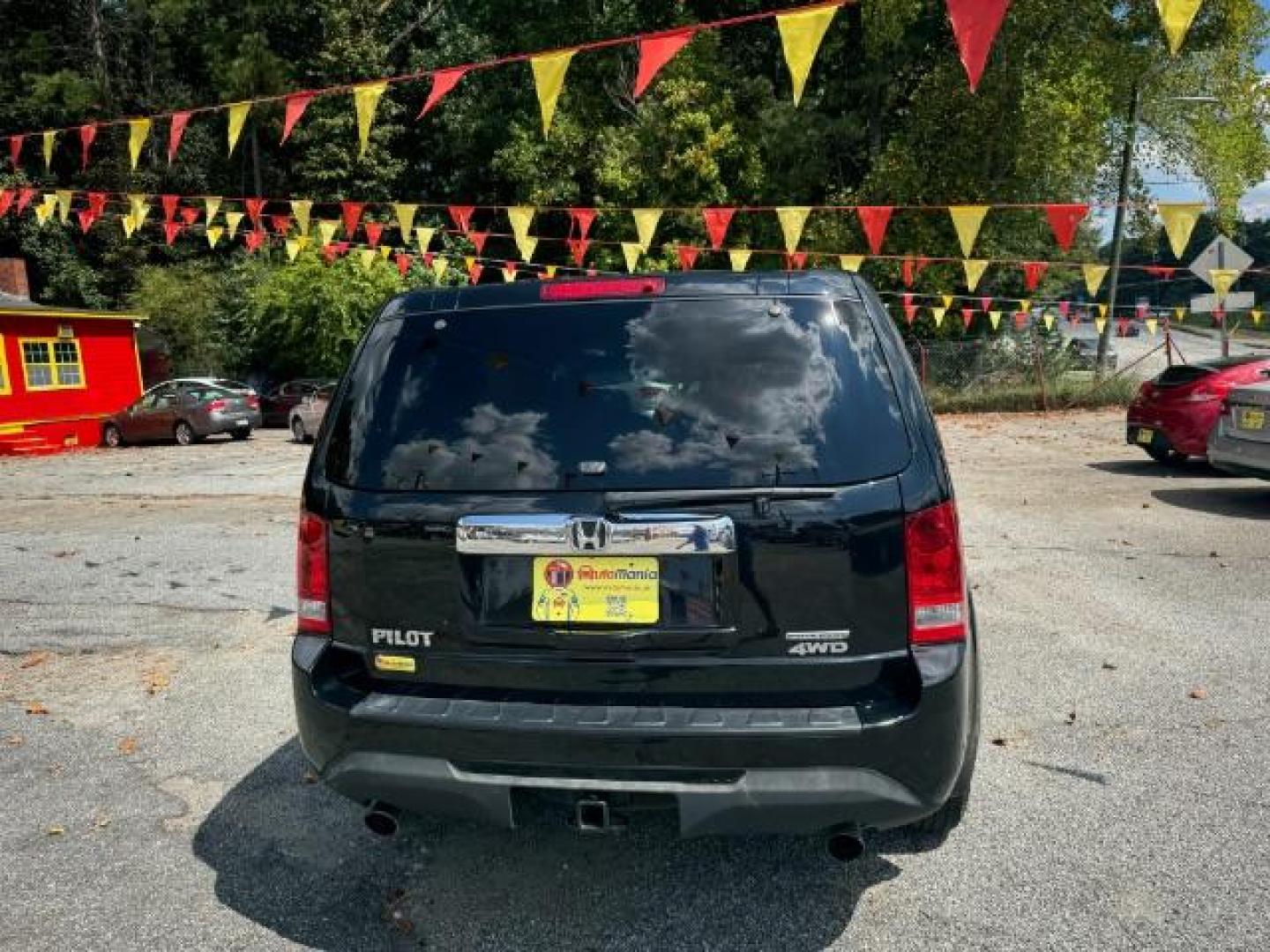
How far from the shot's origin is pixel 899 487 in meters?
2.41

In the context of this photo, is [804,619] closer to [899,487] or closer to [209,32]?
[899,487]

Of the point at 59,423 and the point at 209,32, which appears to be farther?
the point at 209,32

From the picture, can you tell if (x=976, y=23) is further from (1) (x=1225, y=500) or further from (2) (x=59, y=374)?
(2) (x=59, y=374)

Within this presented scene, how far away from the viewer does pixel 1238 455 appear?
8836 mm

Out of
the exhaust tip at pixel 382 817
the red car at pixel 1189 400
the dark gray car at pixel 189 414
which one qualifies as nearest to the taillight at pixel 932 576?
the exhaust tip at pixel 382 817

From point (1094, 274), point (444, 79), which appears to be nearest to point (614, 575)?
point (444, 79)

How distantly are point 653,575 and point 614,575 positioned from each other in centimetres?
10

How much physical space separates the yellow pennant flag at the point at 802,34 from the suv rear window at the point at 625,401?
19.0 ft

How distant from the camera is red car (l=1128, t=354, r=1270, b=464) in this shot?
10836 millimetres

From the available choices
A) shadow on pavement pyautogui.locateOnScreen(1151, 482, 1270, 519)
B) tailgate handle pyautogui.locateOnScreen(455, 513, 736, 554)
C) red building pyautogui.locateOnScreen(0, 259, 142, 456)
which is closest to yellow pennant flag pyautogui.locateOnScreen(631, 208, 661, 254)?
shadow on pavement pyautogui.locateOnScreen(1151, 482, 1270, 519)

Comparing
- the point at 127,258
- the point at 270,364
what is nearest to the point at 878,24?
the point at 270,364

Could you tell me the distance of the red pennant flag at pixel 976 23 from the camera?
6816 millimetres

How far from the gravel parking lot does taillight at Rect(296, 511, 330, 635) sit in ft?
2.87

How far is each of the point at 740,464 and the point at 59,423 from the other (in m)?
26.8
